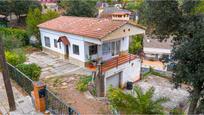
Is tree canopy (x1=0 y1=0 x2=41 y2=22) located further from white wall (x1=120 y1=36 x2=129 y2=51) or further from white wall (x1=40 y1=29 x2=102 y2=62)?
white wall (x1=120 y1=36 x2=129 y2=51)

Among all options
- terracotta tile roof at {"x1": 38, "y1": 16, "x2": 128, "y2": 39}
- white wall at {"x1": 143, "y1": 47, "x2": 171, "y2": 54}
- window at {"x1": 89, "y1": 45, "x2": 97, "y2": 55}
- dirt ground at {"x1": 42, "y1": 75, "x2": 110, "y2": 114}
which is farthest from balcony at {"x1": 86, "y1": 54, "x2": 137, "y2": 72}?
white wall at {"x1": 143, "y1": 47, "x2": 171, "y2": 54}

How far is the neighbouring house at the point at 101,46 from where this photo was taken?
19547 mm

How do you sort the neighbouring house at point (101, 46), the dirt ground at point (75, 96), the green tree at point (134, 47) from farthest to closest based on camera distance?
the green tree at point (134, 47)
the neighbouring house at point (101, 46)
the dirt ground at point (75, 96)

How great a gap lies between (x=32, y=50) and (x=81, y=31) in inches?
428

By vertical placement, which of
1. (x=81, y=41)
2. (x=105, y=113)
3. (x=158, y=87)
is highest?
(x=81, y=41)

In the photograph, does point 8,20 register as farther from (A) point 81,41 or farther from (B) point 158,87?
(B) point 158,87

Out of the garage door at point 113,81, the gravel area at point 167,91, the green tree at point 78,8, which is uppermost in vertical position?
the green tree at point 78,8

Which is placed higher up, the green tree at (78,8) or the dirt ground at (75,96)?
the green tree at (78,8)

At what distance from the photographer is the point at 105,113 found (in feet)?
43.6

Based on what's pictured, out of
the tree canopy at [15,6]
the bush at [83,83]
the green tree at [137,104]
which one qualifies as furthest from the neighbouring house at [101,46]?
the tree canopy at [15,6]

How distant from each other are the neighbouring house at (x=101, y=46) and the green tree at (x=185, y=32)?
703 cm

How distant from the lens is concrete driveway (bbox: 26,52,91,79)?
19.9 metres

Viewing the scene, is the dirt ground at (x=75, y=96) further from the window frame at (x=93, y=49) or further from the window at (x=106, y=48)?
the window at (x=106, y=48)

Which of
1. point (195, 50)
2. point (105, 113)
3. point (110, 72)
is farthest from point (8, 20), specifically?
point (195, 50)
